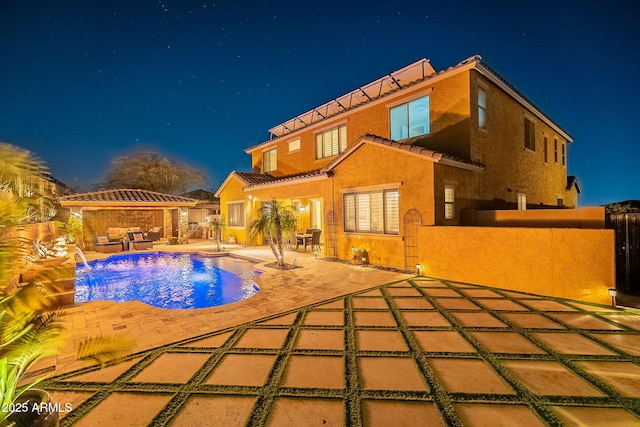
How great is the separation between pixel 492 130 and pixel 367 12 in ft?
42.2

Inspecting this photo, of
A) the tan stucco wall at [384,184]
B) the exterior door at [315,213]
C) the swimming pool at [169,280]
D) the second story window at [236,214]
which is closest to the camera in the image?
the swimming pool at [169,280]

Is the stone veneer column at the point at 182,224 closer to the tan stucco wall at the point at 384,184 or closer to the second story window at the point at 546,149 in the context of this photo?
the tan stucco wall at the point at 384,184

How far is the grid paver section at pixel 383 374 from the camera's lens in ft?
9.75

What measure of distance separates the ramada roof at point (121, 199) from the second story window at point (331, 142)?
12722 mm

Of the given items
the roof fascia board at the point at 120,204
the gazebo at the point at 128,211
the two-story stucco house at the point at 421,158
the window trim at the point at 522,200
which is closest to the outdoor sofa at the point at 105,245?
the gazebo at the point at 128,211

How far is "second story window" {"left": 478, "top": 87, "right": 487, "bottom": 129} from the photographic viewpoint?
11484 mm

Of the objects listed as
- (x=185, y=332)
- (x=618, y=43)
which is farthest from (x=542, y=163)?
(x=618, y=43)

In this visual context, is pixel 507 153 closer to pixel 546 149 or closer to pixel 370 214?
pixel 546 149

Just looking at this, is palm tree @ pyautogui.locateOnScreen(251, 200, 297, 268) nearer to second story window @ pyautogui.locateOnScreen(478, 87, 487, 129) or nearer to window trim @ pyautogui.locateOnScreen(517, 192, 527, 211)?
second story window @ pyautogui.locateOnScreen(478, 87, 487, 129)

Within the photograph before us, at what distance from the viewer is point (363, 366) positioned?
3.95 meters

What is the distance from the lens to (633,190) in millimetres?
62906

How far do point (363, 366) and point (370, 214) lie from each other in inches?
314

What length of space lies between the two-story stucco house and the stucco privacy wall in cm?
113

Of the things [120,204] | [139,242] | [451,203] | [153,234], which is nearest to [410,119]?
[451,203]
